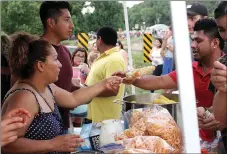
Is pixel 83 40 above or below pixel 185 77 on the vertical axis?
above

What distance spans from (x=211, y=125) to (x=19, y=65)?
103cm

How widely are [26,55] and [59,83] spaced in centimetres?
79

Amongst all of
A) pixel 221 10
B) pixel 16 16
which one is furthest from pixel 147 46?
pixel 221 10

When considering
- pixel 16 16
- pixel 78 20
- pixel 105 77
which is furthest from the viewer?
pixel 16 16

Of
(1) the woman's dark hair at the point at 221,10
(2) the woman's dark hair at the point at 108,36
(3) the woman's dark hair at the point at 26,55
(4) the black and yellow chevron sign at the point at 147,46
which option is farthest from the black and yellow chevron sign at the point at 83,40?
(1) the woman's dark hair at the point at 221,10

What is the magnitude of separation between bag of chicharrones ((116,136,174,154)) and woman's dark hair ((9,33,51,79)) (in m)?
0.73

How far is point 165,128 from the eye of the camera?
1.44m

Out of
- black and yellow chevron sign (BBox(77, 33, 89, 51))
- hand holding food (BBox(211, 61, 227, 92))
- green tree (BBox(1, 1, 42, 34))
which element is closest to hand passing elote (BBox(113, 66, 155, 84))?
hand holding food (BBox(211, 61, 227, 92))

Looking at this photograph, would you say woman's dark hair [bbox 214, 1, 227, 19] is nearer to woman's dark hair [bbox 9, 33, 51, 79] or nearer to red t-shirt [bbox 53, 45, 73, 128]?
woman's dark hair [bbox 9, 33, 51, 79]

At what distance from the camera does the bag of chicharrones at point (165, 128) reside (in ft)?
4.51

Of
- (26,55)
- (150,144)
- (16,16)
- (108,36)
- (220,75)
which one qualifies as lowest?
(150,144)

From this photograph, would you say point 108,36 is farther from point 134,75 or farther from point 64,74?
point 134,75

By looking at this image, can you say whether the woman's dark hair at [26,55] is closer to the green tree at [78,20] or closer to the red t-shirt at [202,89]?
the red t-shirt at [202,89]

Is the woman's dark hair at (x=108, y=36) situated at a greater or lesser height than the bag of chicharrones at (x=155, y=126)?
greater
